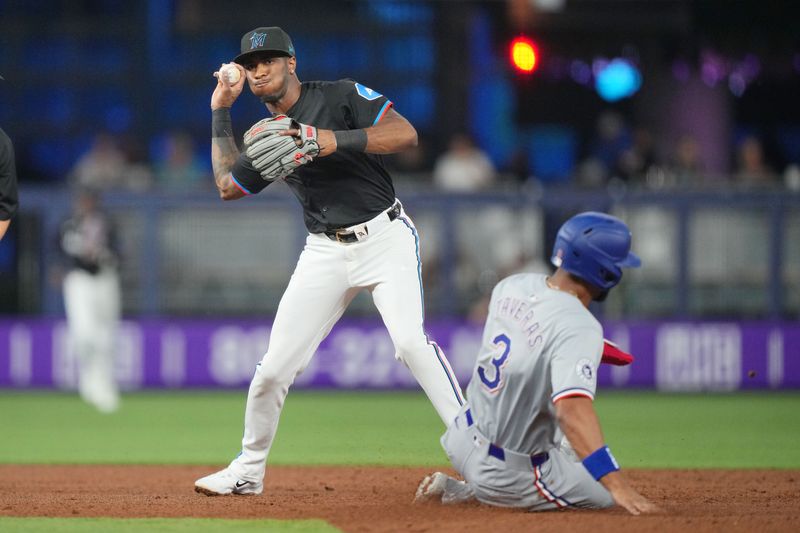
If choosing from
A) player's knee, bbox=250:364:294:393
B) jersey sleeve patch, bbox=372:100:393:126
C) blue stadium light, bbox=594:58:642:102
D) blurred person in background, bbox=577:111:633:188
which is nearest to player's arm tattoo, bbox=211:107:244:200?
jersey sleeve patch, bbox=372:100:393:126

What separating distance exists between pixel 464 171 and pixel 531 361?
9.92 m

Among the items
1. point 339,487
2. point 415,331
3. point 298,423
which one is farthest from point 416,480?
point 298,423

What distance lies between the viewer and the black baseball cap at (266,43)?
6016 mm

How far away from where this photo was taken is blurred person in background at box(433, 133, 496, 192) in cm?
1490

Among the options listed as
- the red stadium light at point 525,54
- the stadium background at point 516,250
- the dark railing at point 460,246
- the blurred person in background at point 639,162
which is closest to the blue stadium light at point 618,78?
the stadium background at point 516,250

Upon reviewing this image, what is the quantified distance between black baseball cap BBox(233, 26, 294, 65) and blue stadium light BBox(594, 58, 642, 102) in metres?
9.11

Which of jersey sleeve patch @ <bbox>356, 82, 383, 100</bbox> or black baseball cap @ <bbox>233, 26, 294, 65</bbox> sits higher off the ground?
black baseball cap @ <bbox>233, 26, 294, 65</bbox>

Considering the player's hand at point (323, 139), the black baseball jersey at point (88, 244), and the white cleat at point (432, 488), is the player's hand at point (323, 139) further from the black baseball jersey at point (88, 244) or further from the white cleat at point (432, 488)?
the black baseball jersey at point (88, 244)

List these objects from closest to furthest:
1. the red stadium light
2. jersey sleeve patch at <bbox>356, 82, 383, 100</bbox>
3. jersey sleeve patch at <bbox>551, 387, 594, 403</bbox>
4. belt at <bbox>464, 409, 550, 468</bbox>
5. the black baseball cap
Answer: jersey sleeve patch at <bbox>551, 387, 594, 403</bbox>
belt at <bbox>464, 409, 550, 468</bbox>
the black baseball cap
jersey sleeve patch at <bbox>356, 82, 383, 100</bbox>
the red stadium light

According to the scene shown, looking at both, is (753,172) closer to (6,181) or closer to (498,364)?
(498,364)

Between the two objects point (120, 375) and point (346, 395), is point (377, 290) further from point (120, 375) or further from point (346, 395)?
point (120, 375)

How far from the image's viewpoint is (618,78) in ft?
48.2

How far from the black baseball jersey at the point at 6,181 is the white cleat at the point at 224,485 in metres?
1.69

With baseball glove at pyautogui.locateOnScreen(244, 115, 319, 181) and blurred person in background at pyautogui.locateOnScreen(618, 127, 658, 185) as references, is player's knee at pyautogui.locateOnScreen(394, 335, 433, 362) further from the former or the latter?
blurred person in background at pyautogui.locateOnScreen(618, 127, 658, 185)
